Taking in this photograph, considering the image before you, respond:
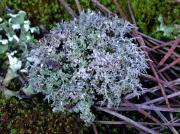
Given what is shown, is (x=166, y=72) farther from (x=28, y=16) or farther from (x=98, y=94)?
(x=28, y=16)

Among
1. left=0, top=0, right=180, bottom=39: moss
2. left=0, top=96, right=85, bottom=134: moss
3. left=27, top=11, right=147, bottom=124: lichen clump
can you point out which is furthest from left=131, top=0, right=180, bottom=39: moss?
left=0, top=96, right=85, bottom=134: moss

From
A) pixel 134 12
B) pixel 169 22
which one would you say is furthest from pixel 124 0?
pixel 169 22

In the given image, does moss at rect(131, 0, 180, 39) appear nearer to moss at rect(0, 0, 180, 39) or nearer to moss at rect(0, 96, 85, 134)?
moss at rect(0, 0, 180, 39)

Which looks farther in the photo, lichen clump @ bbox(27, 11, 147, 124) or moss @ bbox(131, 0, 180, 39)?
moss @ bbox(131, 0, 180, 39)

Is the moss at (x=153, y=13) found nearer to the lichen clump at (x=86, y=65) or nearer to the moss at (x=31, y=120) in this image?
the lichen clump at (x=86, y=65)

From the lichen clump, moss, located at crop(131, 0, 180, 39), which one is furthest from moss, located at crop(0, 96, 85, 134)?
moss, located at crop(131, 0, 180, 39)

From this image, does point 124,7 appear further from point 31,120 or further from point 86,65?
point 31,120

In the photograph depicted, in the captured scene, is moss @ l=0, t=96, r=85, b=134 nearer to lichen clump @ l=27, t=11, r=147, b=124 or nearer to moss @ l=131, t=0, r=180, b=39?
lichen clump @ l=27, t=11, r=147, b=124

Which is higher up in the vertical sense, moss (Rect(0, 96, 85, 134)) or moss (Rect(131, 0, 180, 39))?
moss (Rect(131, 0, 180, 39))

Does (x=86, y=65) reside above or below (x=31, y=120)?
above

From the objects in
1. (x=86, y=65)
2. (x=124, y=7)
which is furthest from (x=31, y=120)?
(x=124, y=7)
